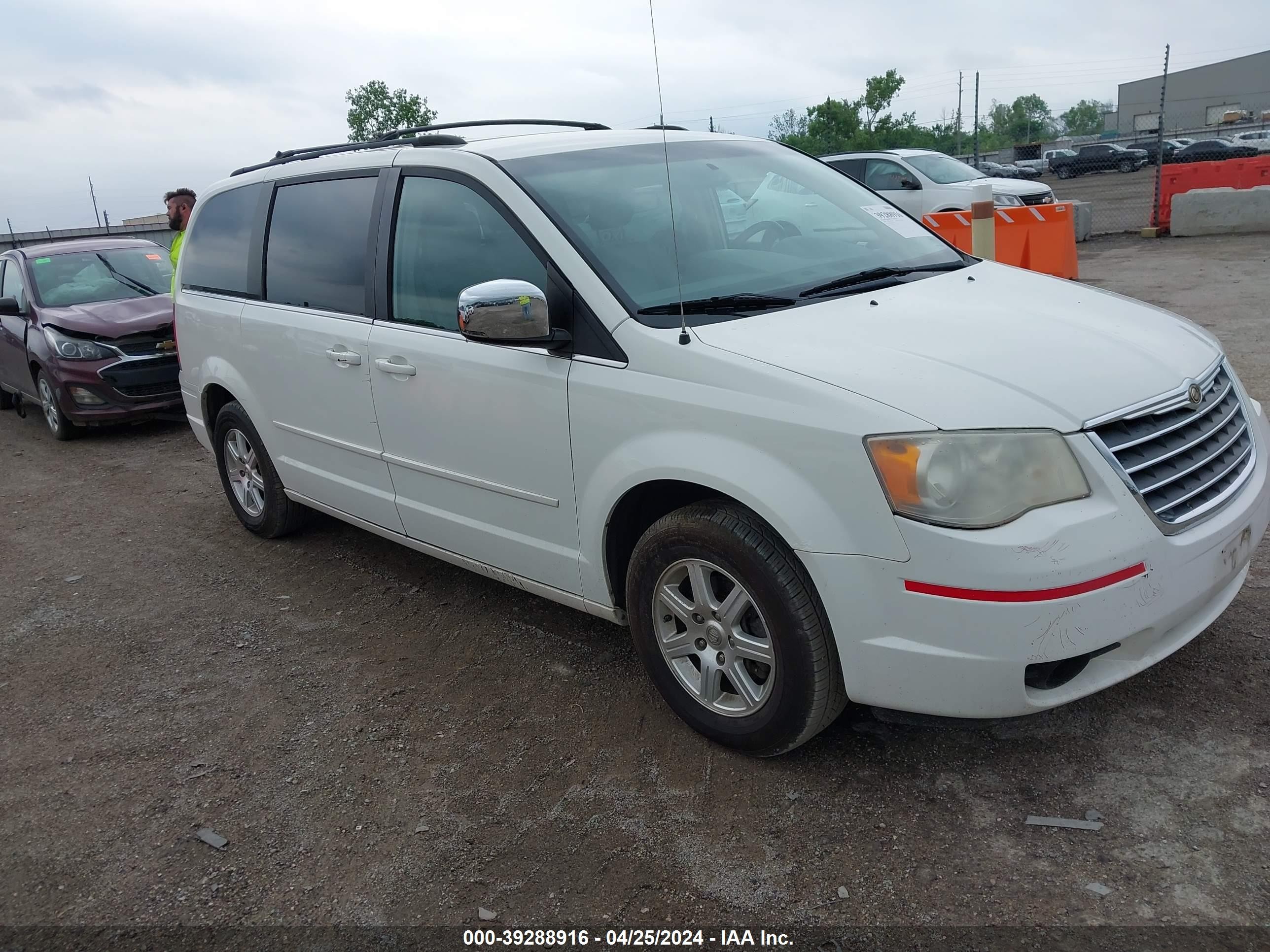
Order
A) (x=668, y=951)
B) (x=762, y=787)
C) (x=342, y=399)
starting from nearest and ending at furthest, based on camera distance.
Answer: (x=668, y=951) < (x=762, y=787) < (x=342, y=399)

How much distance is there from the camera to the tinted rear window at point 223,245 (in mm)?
5086

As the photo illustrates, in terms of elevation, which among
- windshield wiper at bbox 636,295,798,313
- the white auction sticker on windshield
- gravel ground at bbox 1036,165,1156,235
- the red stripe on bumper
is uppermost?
the white auction sticker on windshield

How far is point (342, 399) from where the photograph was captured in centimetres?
430

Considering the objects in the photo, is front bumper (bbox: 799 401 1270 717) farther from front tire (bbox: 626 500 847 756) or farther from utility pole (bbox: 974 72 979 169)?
utility pole (bbox: 974 72 979 169)

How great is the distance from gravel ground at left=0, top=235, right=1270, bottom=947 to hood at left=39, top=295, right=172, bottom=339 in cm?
511

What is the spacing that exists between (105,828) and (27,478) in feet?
19.2

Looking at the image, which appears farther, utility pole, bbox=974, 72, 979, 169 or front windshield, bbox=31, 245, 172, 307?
utility pole, bbox=974, 72, 979, 169

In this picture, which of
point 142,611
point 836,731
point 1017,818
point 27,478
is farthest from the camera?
point 27,478

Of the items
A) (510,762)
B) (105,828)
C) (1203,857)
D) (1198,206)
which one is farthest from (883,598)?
(1198,206)

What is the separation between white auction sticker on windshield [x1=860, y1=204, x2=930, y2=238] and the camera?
4051 millimetres

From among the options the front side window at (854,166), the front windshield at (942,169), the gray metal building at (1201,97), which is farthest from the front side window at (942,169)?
the gray metal building at (1201,97)

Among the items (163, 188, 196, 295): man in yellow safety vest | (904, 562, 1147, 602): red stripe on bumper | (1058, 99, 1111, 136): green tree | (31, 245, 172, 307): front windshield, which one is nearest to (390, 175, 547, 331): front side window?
(904, 562, 1147, 602): red stripe on bumper

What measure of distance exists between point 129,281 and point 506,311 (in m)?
8.31

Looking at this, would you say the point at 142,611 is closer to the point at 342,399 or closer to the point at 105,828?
the point at 342,399
